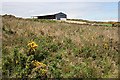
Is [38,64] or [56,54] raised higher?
[56,54]

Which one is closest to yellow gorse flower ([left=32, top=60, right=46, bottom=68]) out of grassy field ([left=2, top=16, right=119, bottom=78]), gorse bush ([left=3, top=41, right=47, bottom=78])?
gorse bush ([left=3, top=41, right=47, bottom=78])

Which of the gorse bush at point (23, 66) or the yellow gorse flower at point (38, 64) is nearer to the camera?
the gorse bush at point (23, 66)

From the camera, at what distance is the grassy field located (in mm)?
10609

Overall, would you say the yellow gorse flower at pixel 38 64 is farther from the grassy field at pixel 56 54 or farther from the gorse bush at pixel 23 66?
the grassy field at pixel 56 54

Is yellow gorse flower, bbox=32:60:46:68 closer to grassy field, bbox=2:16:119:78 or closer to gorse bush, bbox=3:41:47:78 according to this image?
gorse bush, bbox=3:41:47:78

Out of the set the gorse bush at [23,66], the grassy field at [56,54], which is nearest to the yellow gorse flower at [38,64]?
the gorse bush at [23,66]

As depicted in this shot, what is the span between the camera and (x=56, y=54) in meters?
12.5

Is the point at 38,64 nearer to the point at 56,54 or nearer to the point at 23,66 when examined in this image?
the point at 23,66

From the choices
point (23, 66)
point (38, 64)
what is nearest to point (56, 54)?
point (38, 64)

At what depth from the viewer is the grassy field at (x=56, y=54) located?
10.6 meters

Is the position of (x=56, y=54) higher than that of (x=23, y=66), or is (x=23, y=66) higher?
(x=56, y=54)

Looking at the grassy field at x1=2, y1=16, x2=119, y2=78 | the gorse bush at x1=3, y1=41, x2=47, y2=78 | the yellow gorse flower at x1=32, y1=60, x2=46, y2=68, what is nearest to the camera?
the gorse bush at x1=3, y1=41, x2=47, y2=78

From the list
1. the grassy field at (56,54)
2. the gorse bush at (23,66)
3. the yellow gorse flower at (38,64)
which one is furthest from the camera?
the yellow gorse flower at (38,64)

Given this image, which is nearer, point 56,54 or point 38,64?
point 38,64
